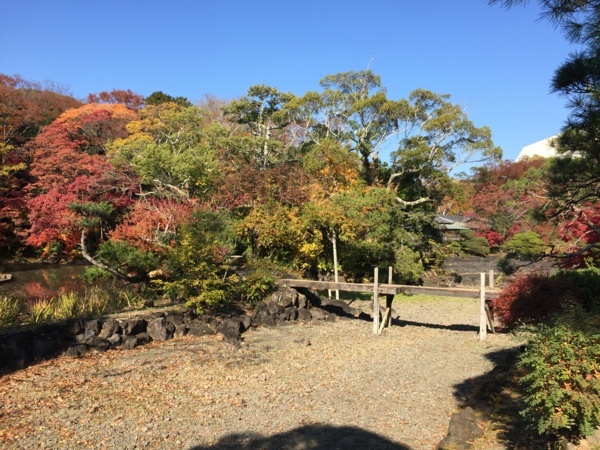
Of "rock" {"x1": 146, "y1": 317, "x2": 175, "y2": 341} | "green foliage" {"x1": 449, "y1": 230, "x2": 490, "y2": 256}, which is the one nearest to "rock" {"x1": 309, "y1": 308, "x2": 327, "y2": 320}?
"rock" {"x1": 146, "y1": 317, "x2": 175, "y2": 341}

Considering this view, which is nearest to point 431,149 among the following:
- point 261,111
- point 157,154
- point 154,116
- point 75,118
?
point 261,111

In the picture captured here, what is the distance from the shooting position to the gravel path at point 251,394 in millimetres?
5316

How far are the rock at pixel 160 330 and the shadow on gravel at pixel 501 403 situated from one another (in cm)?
618

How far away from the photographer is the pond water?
13.2 m

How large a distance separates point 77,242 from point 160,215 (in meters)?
7.96

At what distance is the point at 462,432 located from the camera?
4.93 metres

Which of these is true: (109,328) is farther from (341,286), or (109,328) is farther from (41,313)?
(341,286)

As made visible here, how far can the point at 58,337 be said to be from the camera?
8594 millimetres

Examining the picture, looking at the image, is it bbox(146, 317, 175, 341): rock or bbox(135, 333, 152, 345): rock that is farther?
bbox(146, 317, 175, 341): rock

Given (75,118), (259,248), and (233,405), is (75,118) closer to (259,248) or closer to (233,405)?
(259,248)

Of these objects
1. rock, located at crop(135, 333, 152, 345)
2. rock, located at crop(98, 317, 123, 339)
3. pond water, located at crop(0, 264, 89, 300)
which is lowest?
rock, located at crop(135, 333, 152, 345)

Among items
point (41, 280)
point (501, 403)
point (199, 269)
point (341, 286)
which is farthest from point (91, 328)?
point (41, 280)

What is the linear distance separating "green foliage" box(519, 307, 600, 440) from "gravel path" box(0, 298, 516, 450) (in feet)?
5.65

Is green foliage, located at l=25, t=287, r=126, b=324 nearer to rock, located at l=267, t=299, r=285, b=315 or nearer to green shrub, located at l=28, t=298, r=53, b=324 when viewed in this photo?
green shrub, located at l=28, t=298, r=53, b=324
